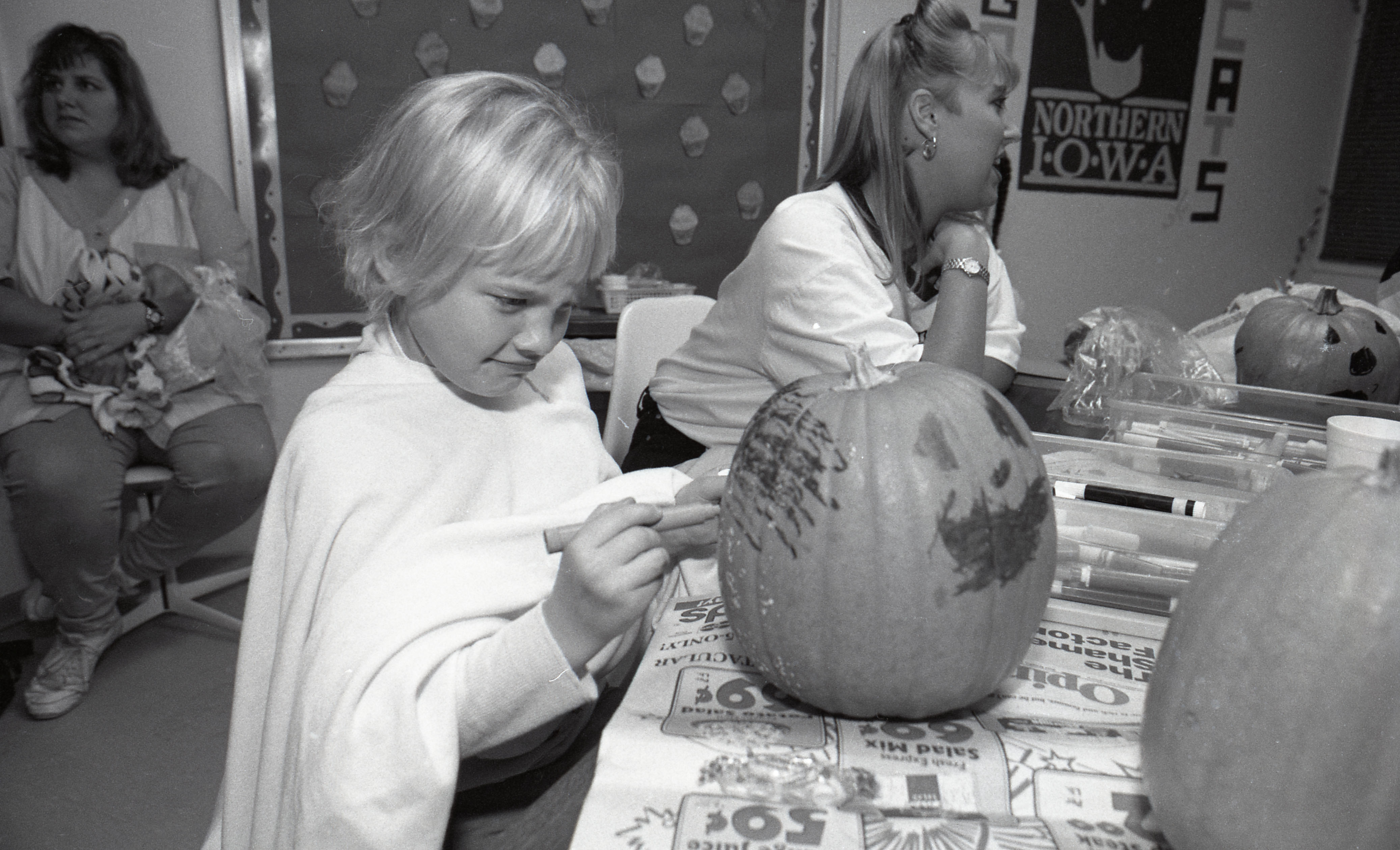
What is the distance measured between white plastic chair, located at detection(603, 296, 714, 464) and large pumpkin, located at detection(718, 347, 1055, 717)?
134cm

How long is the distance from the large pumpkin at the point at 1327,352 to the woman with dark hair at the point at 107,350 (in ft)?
7.72

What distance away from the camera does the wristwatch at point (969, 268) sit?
161cm

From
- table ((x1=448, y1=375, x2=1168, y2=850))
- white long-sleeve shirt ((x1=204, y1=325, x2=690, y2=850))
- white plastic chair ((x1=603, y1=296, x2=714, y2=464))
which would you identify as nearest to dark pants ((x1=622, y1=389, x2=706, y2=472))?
white plastic chair ((x1=603, y1=296, x2=714, y2=464))

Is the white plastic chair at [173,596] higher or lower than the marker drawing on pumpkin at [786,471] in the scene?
lower

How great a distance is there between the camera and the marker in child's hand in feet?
2.49

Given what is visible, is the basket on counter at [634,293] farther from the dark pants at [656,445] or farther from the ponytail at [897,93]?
the ponytail at [897,93]

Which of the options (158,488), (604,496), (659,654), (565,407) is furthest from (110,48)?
(659,654)

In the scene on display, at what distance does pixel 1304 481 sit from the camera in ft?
1.65

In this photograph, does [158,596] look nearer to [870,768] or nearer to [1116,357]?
[1116,357]

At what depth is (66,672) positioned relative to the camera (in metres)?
2.24

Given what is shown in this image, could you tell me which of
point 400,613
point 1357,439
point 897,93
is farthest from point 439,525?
point 897,93

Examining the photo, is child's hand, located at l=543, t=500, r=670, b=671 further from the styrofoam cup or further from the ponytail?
the ponytail

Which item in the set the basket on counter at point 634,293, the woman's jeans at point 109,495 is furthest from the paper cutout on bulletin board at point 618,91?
the woman's jeans at point 109,495

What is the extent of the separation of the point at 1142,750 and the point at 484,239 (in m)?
0.71
